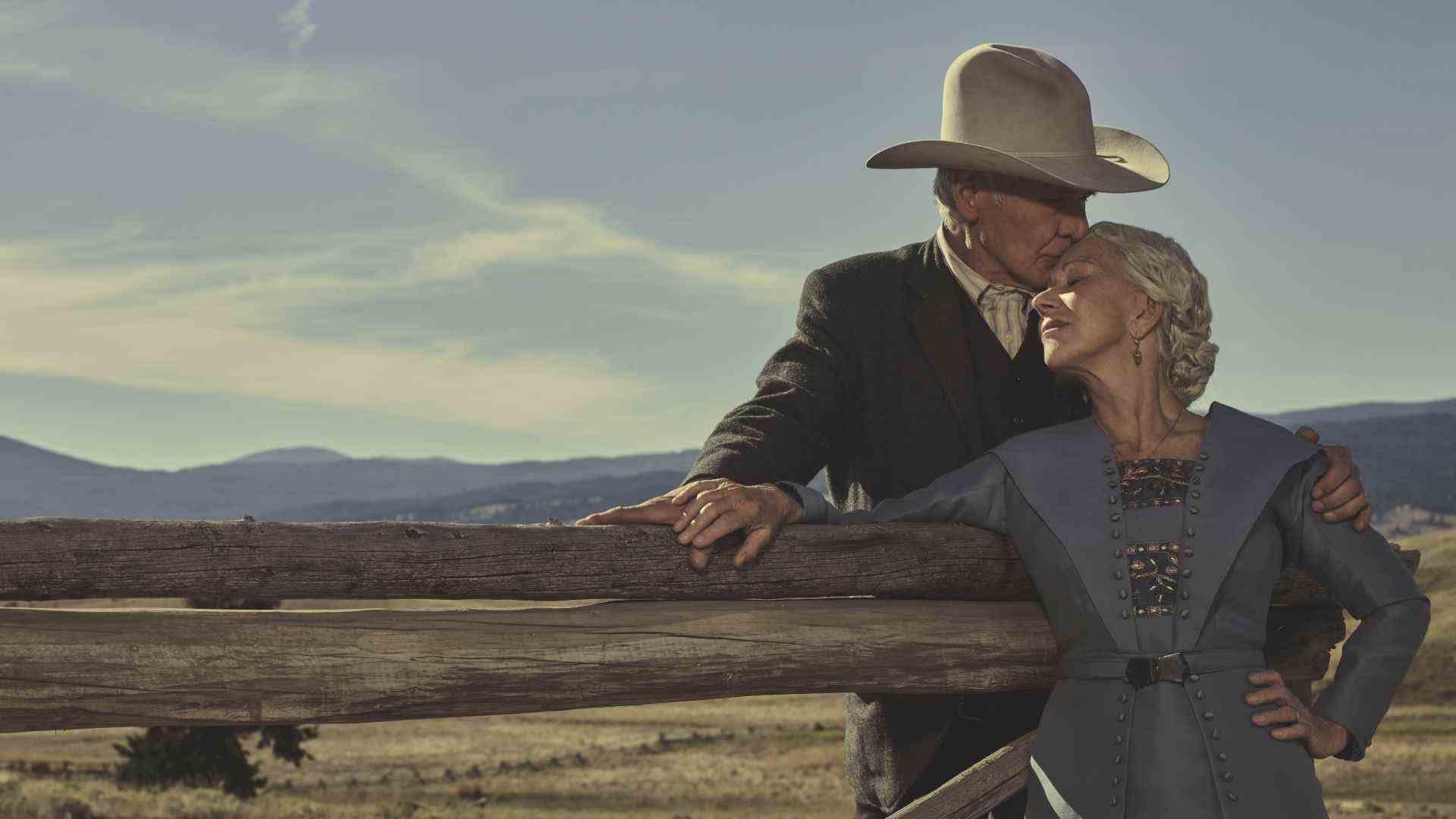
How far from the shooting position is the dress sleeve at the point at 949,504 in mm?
3756

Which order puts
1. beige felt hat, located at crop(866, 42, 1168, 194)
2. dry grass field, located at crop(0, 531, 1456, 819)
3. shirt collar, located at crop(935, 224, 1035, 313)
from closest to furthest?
beige felt hat, located at crop(866, 42, 1168, 194) < shirt collar, located at crop(935, 224, 1035, 313) < dry grass field, located at crop(0, 531, 1456, 819)

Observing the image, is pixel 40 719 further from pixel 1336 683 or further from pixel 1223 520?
pixel 1336 683

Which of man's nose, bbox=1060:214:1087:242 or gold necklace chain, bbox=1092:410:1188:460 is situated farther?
man's nose, bbox=1060:214:1087:242

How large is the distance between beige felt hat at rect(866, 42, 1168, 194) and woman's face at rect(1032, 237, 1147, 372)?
48 centimetres

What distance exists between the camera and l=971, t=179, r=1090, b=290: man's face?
4047mm

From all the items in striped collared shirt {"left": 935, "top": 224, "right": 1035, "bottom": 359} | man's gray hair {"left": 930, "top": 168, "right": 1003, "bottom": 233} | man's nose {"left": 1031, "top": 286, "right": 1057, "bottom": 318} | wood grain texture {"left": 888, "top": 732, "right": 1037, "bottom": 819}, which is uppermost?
man's gray hair {"left": 930, "top": 168, "right": 1003, "bottom": 233}

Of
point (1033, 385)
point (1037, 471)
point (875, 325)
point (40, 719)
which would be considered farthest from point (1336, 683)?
point (40, 719)

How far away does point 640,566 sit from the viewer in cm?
350

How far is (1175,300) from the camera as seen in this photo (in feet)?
11.4

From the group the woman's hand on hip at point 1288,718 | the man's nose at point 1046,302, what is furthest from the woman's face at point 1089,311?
the woman's hand on hip at point 1288,718

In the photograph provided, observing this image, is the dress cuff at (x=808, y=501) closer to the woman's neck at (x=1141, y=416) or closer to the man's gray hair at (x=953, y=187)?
the woman's neck at (x=1141, y=416)

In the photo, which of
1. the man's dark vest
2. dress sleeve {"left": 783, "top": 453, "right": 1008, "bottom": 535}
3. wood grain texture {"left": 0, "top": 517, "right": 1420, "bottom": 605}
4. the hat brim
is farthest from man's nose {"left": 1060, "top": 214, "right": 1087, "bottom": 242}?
wood grain texture {"left": 0, "top": 517, "right": 1420, "bottom": 605}

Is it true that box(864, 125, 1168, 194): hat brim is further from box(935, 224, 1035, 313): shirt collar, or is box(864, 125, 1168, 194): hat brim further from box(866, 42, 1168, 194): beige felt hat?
box(935, 224, 1035, 313): shirt collar

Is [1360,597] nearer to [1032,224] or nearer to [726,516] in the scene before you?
[1032,224]
